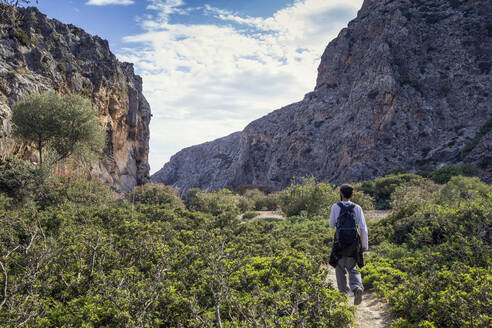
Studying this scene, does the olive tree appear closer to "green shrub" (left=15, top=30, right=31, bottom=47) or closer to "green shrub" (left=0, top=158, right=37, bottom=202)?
"green shrub" (left=0, top=158, right=37, bottom=202)

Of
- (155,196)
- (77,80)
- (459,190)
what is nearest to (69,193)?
(155,196)

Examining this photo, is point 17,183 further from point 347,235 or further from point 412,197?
point 412,197

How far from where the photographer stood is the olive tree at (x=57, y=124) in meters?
17.0

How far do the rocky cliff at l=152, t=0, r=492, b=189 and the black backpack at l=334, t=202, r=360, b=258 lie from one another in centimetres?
2888

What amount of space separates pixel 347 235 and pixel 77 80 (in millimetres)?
28414

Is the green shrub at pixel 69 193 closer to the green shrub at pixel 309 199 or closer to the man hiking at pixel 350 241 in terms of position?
the green shrub at pixel 309 199

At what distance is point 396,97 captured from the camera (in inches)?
1650

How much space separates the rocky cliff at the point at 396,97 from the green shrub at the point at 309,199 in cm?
1816

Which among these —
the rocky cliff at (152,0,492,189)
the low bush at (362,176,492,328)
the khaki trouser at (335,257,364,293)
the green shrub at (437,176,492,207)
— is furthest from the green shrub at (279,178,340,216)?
the rocky cliff at (152,0,492,189)

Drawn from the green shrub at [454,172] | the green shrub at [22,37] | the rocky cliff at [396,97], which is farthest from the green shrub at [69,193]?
the rocky cliff at [396,97]

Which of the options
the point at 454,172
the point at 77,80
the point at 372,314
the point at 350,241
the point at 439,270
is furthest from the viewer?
the point at 77,80

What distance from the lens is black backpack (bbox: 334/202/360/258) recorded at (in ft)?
15.6

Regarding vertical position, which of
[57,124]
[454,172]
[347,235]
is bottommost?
[454,172]

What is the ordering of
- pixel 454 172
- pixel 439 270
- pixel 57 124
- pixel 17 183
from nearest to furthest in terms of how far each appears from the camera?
1. pixel 439 270
2. pixel 17 183
3. pixel 57 124
4. pixel 454 172
